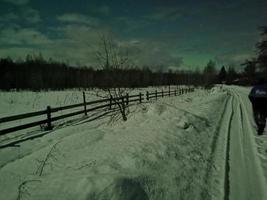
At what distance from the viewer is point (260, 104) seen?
8883mm

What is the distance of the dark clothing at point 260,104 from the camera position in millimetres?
8664

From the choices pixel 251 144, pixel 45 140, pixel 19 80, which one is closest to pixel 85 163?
pixel 45 140

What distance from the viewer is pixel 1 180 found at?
4965 millimetres

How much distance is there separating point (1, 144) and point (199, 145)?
22.5 feet

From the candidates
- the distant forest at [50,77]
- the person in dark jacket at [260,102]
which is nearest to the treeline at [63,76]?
the distant forest at [50,77]

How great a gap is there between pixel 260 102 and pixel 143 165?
20.7 ft

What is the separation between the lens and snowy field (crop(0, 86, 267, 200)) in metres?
3.67

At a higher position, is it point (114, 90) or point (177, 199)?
point (114, 90)

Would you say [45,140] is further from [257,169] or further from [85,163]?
[257,169]

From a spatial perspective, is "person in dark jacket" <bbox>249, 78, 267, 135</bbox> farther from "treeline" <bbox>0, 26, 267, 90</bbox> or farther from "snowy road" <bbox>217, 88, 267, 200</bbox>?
"treeline" <bbox>0, 26, 267, 90</bbox>

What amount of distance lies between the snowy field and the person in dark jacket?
0.48 metres

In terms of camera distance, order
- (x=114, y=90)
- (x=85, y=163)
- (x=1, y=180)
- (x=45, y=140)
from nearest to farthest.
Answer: (x=1, y=180) < (x=85, y=163) < (x=45, y=140) < (x=114, y=90)

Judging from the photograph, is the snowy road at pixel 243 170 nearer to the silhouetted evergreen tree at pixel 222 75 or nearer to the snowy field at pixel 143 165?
the snowy field at pixel 143 165

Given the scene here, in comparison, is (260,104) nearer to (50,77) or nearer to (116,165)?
(116,165)
